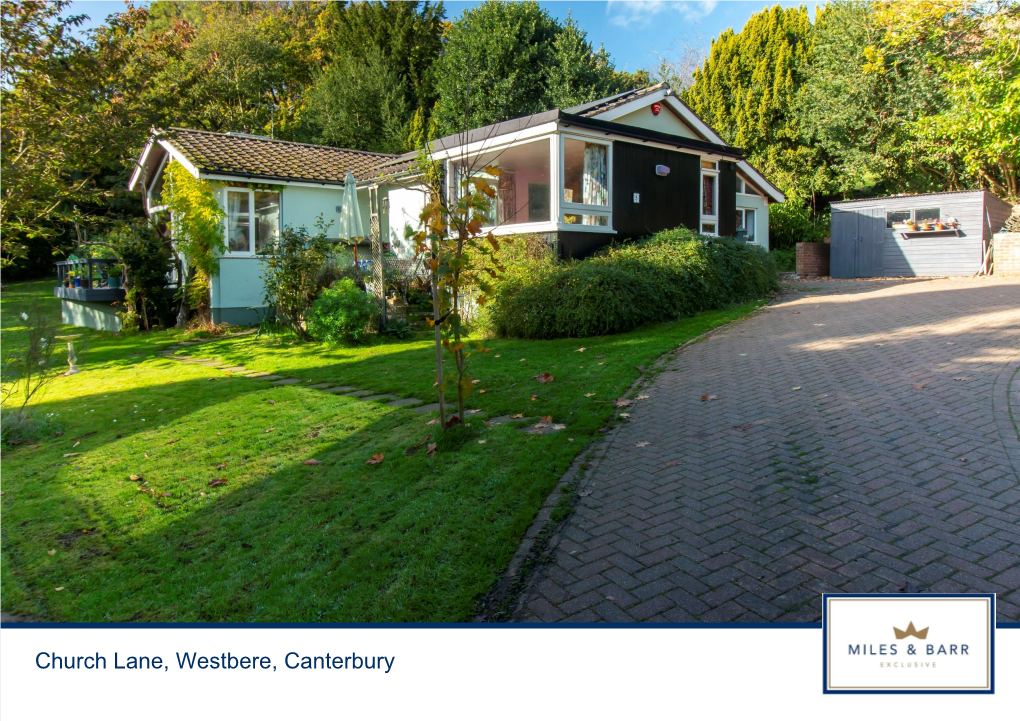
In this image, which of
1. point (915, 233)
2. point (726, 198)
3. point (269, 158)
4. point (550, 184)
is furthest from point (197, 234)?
point (915, 233)

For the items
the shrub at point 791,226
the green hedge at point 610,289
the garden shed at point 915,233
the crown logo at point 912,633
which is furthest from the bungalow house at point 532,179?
the crown logo at point 912,633

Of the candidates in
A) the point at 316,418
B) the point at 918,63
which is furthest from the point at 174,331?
the point at 918,63

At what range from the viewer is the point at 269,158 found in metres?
18.1

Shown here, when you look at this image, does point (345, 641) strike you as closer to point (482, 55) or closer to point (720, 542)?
point (720, 542)

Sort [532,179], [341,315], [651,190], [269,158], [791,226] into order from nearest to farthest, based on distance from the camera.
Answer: [341,315] → [651,190] → [532,179] → [269,158] → [791,226]

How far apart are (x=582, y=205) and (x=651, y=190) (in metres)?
2.84

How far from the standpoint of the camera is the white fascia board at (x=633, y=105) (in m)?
15.7

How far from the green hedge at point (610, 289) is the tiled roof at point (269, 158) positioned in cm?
759

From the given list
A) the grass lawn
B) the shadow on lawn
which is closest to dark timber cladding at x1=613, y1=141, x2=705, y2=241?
the grass lawn

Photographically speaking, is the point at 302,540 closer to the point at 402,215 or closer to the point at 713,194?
the point at 402,215

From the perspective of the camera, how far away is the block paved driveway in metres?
3.22

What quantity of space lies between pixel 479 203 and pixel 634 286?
22.4 feet

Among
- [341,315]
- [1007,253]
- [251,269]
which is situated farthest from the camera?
[1007,253]

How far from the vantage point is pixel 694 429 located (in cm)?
588
